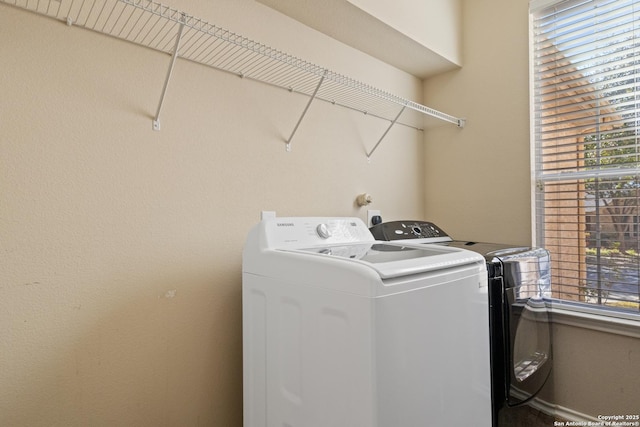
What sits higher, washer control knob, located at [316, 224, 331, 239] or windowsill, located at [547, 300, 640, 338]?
washer control knob, located at [316, 224, 331, 239]

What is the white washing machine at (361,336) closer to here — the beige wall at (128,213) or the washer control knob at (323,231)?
the washer control knob at (323,231)

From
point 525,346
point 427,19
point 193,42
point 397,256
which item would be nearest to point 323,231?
point 397,256

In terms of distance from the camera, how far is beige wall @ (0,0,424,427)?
3.45 ft

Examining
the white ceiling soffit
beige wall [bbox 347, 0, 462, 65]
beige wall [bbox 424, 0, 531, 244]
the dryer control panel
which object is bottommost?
the dryer control panel

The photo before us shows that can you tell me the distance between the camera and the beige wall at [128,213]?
1.05 meters

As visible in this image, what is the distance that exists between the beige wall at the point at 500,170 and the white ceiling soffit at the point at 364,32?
0.22 m

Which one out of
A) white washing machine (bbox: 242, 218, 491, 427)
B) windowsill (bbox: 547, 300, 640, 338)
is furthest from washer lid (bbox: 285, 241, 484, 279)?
windowsill (bbox: 547, 300, 640, 338)

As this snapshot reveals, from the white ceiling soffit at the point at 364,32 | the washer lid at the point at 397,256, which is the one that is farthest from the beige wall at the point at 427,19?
the washer lid at the point at 397,256

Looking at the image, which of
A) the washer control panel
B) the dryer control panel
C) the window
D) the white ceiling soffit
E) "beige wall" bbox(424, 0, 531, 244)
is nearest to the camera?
the washer control panel

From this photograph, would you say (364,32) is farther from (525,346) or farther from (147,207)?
(525,346)

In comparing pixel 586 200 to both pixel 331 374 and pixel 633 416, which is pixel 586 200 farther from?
pixel 331 374

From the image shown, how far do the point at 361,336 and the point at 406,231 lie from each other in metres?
1.16

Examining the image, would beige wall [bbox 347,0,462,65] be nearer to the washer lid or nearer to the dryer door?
the washer lid

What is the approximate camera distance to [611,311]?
1827 millimetres
